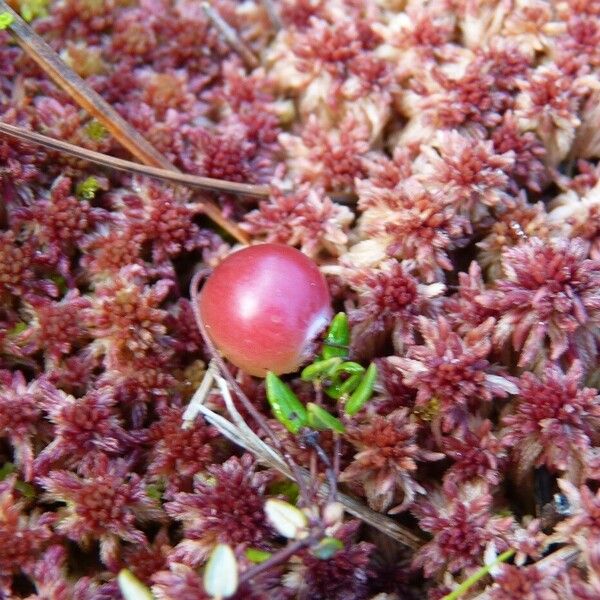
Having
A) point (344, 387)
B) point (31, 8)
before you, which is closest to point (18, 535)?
point (344, 387)

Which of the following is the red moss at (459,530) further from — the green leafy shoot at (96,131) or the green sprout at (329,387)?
the green leafy shoot at (96,131)

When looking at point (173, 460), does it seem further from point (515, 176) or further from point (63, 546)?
point (515, 176)

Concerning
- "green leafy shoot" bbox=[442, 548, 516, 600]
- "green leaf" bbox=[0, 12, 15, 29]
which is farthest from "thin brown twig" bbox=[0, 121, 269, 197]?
"green leafy shoot" bbox=[442, 548, 516, 600]

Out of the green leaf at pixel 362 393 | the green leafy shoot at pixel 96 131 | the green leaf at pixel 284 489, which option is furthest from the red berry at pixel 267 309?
the green leafy shoot at pixel 96 131

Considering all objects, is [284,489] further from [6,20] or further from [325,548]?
[6,20]

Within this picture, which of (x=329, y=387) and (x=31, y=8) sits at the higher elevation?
(x=31, y=8)

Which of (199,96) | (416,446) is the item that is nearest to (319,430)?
(416,446)
